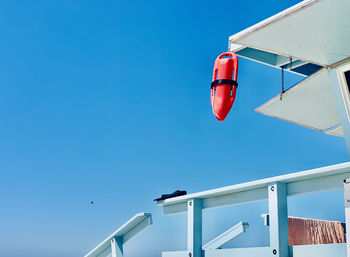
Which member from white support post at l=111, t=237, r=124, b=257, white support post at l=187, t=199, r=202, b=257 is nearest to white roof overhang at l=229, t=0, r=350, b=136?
white support post at l=187, t=199, r=202, b=257

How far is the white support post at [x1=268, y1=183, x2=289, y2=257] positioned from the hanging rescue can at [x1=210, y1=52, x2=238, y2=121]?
2.84 feet

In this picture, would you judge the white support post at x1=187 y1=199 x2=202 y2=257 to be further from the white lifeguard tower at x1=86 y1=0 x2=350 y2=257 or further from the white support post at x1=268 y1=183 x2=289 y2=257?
the white support post at x1=268 y1=183 x2=289 y2=257

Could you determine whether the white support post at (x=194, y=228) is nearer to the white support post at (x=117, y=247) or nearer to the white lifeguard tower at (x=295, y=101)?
the white lifeguard tower at (x=295, y=101)

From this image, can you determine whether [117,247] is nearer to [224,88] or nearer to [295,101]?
[224,88]

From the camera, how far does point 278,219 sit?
9.69 ft

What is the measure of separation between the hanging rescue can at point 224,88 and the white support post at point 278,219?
34.0 inches

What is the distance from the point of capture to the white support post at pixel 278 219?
9.52 ft

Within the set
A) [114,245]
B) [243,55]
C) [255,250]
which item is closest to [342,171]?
[255,250]

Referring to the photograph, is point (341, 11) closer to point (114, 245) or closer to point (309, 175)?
point (309, 175)

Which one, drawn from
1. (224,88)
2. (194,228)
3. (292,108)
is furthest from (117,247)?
(292,108)

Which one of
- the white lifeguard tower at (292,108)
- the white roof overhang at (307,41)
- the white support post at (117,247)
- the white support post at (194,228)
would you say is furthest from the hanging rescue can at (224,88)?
the white support post at (117,247)

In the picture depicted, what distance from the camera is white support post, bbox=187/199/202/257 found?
3.57 m

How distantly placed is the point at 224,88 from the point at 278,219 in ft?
3.93

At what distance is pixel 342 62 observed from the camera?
11.3 feet
